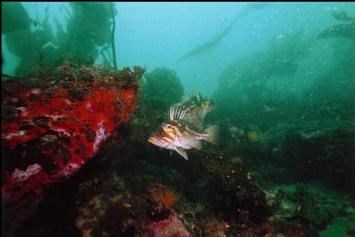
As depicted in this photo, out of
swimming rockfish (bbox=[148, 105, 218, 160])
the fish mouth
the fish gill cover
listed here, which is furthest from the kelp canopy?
the fish mouth

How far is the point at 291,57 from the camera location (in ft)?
71.9

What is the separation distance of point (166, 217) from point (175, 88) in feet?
31.1

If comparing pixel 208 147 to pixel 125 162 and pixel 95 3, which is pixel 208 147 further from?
pixel 95 3

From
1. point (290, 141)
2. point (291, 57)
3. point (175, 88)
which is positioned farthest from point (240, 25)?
point (290, 141)

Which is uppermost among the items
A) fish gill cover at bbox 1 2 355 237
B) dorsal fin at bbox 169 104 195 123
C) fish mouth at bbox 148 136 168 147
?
dorsal fin at bbox 169 104 195 123

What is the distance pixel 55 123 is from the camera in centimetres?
324

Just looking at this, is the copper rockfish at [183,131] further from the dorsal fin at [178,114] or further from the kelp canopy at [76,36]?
the kelp canopy at [76,36]

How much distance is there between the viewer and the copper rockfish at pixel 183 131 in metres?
3.05

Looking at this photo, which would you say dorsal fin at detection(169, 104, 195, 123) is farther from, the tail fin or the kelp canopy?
the kelp canopy

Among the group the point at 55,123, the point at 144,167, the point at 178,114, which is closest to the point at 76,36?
the point at 144,167

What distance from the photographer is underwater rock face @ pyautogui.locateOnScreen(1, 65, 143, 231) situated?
286cm

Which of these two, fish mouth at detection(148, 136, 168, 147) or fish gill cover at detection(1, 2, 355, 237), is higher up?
fish mouth at detection(148, 136, 168, 147)

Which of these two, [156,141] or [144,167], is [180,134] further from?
[144,167]

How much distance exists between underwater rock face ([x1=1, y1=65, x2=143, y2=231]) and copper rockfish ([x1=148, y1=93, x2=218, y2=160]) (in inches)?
34.2
